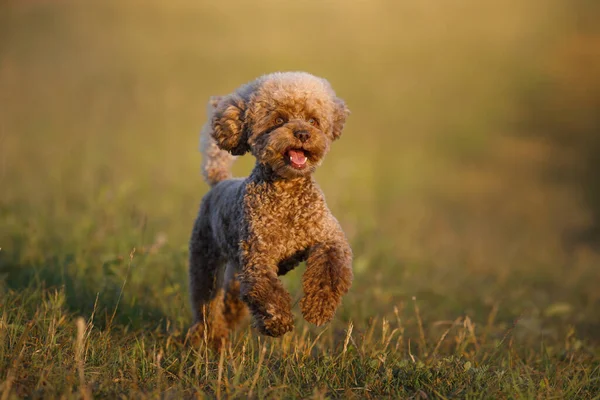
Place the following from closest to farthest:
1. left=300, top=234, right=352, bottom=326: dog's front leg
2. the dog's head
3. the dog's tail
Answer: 1. left=300, top=234, right=352, bottom=326: dog's front leg
2. the dog's head
3. the dog's tail

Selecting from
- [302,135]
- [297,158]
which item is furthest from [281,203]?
[302,135]

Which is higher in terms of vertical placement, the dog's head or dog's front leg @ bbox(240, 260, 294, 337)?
the dog's head

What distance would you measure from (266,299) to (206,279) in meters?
1.52

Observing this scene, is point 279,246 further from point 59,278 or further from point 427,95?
point 427,95

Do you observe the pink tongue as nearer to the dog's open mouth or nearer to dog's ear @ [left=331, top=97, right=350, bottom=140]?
the dog's open mouth

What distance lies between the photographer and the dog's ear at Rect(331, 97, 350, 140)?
4.47 metres

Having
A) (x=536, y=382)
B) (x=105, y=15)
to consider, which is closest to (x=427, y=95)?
(x=105, y=15)

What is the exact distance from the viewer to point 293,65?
1566cm

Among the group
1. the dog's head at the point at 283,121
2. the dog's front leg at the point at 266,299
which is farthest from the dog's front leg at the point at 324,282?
the dog's head at the point at 283,121

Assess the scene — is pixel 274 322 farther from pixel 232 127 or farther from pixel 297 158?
pixel 232 127

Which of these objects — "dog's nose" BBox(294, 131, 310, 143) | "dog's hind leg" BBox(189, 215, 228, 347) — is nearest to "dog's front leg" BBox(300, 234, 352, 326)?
"dog's nose" BBox(294, 131, 310, 143)

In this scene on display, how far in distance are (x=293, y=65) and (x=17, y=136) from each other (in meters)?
6.10

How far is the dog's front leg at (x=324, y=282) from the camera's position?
395 cm

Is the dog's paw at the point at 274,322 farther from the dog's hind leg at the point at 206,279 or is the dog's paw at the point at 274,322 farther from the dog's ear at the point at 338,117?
the dog's hind leg at the point at 206,279
